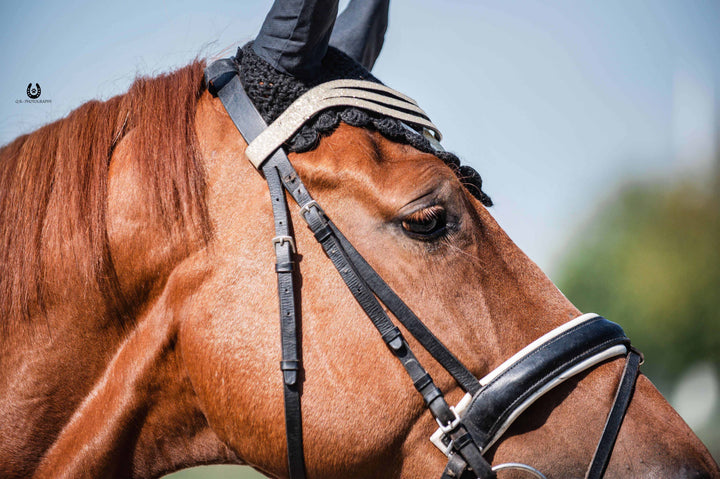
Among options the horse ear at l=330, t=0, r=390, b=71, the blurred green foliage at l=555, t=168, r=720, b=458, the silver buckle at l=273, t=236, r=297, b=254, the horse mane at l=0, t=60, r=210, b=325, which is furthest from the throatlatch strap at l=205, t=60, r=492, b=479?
the blurred green foliage at l=555, t=168, r=720, b=458

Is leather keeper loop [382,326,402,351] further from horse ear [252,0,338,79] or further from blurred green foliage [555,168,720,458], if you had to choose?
blurred green foliage [555,168,720,458]

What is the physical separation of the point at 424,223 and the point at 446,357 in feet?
1.62

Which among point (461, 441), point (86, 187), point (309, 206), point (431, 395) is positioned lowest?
point (461, 441)

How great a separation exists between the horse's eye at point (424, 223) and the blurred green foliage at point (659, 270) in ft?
82.7

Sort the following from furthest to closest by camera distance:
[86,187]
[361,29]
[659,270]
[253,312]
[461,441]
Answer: [659,270]
[361,29]
[86,187]
[253,312]
[461,441]

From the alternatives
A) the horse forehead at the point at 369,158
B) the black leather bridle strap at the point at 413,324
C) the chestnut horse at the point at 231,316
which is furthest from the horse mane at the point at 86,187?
the black leather bridle strap at the point at 413,324

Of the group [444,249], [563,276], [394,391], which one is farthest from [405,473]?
[563,276]

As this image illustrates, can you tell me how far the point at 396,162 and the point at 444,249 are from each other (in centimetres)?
39

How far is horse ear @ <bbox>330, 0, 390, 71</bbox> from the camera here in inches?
114

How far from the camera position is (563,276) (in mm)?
29328

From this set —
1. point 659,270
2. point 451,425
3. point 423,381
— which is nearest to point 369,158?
point 423,381

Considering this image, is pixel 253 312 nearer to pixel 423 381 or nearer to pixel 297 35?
pixel 423 381

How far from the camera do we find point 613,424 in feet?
5.71

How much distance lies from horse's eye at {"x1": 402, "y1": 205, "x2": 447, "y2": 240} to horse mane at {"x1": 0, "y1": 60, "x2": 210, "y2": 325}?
2.57 ft
